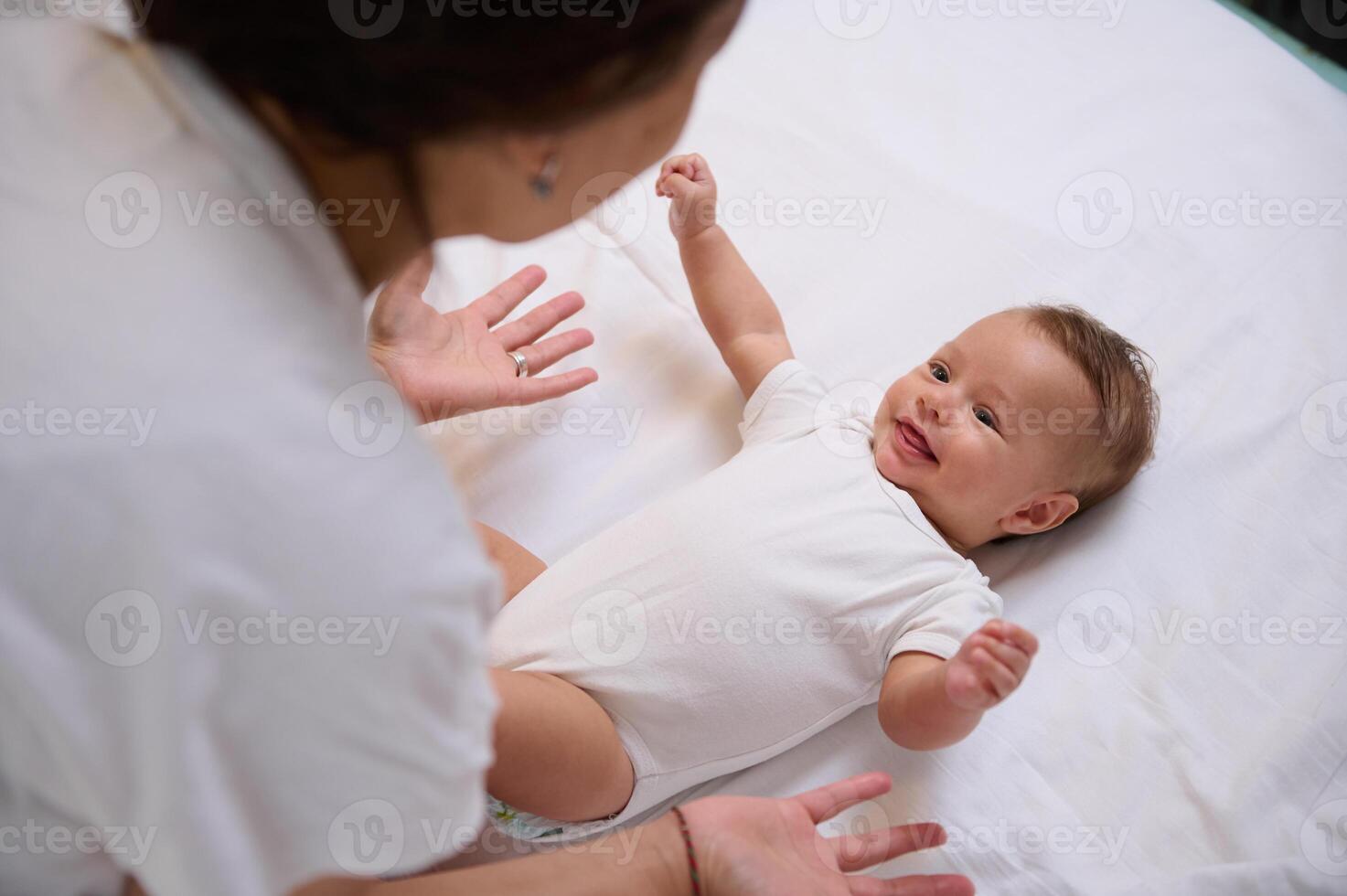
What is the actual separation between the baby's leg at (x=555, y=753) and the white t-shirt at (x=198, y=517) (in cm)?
29

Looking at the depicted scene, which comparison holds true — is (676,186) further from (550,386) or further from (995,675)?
(995,675)

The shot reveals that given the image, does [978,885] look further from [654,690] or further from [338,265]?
[338,265]

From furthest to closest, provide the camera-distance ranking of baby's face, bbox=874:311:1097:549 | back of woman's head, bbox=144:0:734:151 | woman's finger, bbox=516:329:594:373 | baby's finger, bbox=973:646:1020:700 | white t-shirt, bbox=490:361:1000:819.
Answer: woman's finger, bbox=516:329:594:373 < baby's face, bbox=874:311:1097:549 < white t-shirt, bbox=490:361:1000:819 < baby's finger, bbox=973:646:1020:700 < back of woman's head, bbox=144:0:734:151

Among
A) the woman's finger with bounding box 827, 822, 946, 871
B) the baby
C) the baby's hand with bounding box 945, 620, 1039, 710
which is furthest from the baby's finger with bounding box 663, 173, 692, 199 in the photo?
the woman's finger with bounding box 827, 822, 946, 871

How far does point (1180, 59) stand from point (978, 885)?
1266 mm

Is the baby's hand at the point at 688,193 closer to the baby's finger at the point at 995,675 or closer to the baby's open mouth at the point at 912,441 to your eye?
the baby's open mouth at the point at 912,441

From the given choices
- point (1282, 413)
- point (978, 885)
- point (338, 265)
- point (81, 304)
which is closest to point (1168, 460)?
point (1282, 413)

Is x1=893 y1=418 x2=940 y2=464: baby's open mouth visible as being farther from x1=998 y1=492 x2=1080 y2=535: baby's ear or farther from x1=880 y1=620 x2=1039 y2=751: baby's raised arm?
x1=880 y1=620 x2=1039 y2=751: baby's raised arm

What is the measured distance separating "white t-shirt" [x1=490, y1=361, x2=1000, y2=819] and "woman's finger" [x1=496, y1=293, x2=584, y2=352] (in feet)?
0.96

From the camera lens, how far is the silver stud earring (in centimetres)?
56

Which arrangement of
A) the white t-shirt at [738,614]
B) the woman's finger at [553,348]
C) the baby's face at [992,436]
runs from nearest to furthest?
the white t-shirt at [738,614] < the baby's face at [992,436] < the woman's finger at [553,348]

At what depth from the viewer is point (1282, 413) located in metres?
1.23

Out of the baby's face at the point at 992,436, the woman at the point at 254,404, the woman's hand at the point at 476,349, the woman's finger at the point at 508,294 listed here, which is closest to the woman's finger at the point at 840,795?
the baby's face at the point at 992,436

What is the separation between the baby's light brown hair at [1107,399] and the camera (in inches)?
43.4
